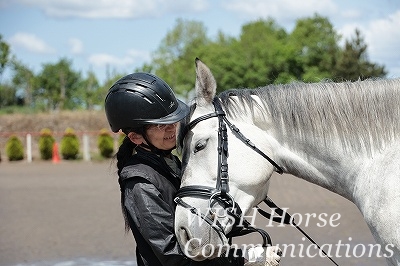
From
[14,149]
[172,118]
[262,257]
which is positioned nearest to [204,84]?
[172,118]

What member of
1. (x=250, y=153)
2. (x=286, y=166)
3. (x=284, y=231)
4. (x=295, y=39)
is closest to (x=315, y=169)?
(x=286, y=166)

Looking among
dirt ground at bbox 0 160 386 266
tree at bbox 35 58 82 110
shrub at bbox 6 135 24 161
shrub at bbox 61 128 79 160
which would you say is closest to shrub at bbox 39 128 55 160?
shrub at bbox 61 128 79 160

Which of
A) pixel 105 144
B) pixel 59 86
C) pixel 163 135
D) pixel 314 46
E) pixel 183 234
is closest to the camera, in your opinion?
pixel 183 234

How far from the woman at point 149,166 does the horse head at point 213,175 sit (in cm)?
9

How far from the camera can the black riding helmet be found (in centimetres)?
320

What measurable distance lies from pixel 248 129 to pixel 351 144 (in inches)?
21.4

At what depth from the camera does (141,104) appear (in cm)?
319

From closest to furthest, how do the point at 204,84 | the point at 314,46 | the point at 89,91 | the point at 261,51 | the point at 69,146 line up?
1. the point at 204,84
2. the point at 69,146
3. the point at 89,91
4. the point at 314,46
5. the point at 261,51

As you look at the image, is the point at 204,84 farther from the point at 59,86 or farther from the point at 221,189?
the point at 59,86

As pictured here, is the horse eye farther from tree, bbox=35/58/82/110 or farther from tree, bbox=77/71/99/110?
tree, bbox=35/58/82/110

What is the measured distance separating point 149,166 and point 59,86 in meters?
47.7

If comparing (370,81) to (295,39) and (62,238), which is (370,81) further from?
(295,39)

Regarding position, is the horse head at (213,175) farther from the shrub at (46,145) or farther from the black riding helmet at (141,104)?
the shrub at (46,145)

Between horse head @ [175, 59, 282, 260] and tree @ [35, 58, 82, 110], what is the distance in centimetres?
4464
